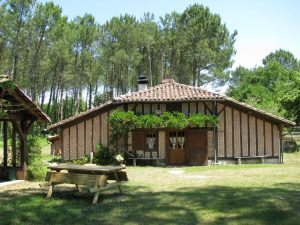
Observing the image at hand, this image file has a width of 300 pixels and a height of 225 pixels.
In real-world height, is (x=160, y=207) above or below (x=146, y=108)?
below

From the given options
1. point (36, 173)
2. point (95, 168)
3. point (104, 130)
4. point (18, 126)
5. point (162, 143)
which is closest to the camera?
point (95, 168)

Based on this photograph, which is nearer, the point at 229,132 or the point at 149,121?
the point at 149,121

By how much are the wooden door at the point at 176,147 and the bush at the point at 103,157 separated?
3.15 m

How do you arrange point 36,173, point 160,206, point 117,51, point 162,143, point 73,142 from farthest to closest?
point 117,51 < point 73,142 < point 162,143 < point 36,173 < point 160,206

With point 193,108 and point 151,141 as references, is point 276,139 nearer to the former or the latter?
point 193,108

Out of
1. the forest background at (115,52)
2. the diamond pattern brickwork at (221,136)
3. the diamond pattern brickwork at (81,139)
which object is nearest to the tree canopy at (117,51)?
the forest background at (115,52)

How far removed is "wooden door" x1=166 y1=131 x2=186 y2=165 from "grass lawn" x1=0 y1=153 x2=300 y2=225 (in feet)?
32.0

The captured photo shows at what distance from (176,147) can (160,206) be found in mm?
13183

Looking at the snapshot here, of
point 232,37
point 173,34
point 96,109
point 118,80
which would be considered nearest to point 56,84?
point 118,80

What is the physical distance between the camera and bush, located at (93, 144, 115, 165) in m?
21.4

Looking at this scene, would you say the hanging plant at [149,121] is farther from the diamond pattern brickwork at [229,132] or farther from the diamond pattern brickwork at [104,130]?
the diamond pattern brickwork at [229,132]

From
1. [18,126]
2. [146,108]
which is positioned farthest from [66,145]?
[18,126]

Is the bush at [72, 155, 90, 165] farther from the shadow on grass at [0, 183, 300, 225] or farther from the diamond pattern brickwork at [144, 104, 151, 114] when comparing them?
the shadow on grass at [0, 183, 300, 225]

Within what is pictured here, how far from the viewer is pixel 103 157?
2152cm
